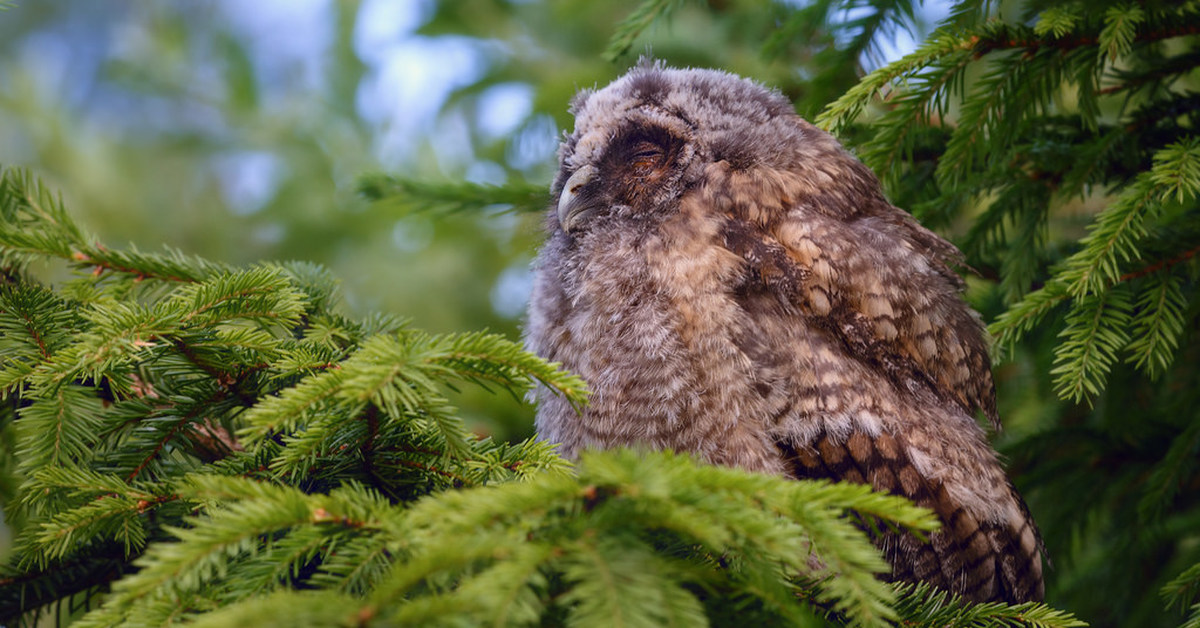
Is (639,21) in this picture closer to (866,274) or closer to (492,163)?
(866,274)

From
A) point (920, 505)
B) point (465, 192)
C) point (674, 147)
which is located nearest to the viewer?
point (920, 505)

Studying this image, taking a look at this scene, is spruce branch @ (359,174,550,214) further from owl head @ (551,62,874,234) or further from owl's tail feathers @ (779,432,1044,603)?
owl's tail feathers @ (779,432,1044,603)

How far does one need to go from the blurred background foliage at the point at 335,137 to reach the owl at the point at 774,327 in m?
1.23

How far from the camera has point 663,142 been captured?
229 centimetres

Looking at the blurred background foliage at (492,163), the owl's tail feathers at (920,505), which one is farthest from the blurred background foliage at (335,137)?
the owl's tail feathers at (920,505)

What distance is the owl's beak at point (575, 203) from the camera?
2.28 meters

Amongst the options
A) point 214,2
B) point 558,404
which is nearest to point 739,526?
point 558,404

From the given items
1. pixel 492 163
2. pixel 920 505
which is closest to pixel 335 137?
pixel 492 163

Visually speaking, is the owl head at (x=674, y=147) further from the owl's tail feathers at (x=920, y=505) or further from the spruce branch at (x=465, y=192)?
the owl's tail feathers at (x=920, y=505)

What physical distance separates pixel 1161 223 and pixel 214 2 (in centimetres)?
1103

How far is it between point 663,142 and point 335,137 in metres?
4.96

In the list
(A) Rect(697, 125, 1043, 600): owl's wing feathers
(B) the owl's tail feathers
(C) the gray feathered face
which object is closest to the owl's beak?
(C) the gray feathered face

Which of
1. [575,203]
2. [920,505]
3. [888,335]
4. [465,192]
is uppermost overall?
[465,192]

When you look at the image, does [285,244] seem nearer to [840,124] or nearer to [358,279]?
[358,279]
